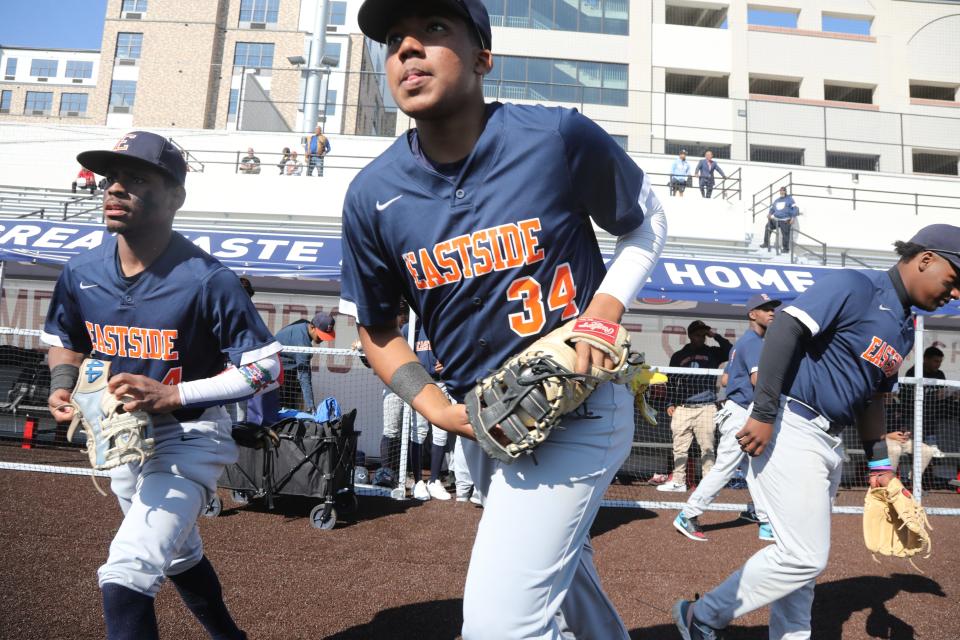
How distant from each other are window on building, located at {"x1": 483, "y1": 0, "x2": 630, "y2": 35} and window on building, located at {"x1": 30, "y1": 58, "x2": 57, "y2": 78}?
49606 millimetres

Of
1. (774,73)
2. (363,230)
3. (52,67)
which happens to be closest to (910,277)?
(363,230)

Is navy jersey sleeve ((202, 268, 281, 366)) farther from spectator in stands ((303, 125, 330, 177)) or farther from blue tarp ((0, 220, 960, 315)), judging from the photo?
spectator in stands ((303, 125, 330, 177))

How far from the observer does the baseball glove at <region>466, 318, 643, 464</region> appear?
5.39ft

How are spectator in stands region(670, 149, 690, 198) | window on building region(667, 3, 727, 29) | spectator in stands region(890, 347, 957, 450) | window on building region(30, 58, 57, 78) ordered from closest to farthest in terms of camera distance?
spectator in stands region(890, 347, 957, 450)
spectator in stands region(670, 149, 690, 198)
window on building region(667, 3, 727, 29)
window on building region(30, 58, 57, 78)

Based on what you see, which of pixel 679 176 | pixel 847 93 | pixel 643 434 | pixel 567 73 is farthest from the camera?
pixel 847 93

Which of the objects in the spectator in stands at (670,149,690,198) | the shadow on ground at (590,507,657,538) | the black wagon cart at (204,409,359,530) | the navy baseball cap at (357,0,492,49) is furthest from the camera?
the spectator in stands at (670,149,690,198)

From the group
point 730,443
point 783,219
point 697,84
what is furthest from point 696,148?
point 730,443

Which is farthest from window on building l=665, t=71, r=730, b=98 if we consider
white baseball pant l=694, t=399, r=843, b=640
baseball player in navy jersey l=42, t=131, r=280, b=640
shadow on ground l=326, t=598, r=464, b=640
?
baseball player in navy jersey l=42, t=131, r=280, b=640

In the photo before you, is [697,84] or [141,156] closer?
[141,156]

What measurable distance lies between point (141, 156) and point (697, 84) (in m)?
34.3

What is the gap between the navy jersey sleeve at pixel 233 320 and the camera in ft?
9.11

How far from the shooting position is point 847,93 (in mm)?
32656

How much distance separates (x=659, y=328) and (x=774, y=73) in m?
26.4

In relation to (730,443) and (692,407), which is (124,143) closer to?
(730,443)
